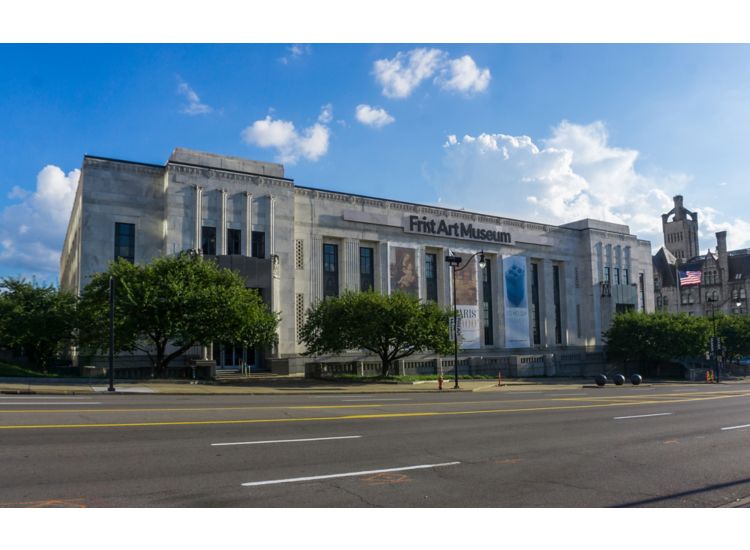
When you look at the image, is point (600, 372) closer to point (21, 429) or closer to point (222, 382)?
point (222, 382)

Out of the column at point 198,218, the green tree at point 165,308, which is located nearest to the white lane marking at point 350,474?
the green tree at point 165,308

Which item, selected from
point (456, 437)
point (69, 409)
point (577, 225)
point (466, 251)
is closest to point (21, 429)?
point (69, 409)

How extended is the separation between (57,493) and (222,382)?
26.6m

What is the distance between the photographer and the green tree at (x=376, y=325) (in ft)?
121

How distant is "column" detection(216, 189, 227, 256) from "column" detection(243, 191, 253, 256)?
1.58 m

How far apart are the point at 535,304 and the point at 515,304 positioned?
15.7 feet

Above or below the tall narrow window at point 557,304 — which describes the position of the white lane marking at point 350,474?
below

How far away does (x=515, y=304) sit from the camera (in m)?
61.2

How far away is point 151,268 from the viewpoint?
32031 millimetres

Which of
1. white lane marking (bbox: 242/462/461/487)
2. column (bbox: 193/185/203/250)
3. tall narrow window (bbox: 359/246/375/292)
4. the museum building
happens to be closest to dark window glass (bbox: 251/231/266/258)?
the museum building

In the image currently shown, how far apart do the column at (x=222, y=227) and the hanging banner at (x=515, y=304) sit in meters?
29.6

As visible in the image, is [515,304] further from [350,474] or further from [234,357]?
[350,474]

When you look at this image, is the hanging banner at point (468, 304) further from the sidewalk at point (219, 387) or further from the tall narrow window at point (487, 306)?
the sidewalk at point (219, 387)

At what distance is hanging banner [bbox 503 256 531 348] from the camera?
198 ft
